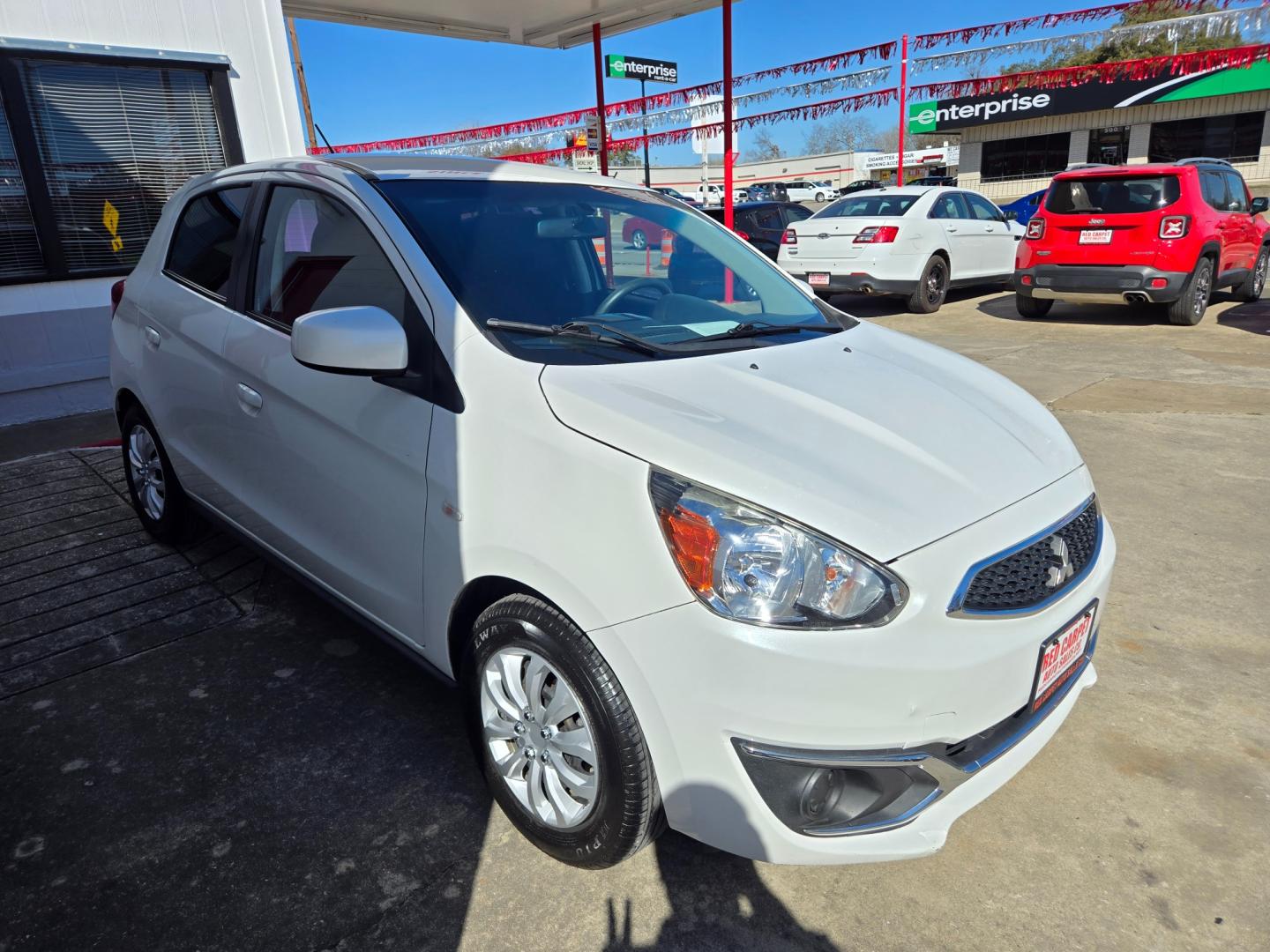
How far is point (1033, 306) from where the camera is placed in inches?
426

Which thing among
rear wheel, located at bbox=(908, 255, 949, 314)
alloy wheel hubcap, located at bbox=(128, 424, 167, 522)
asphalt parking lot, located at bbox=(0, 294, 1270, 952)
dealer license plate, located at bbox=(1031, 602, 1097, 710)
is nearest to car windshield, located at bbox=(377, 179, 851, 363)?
dealer license plate, located at bbox=(1031, 602, 1097, 710)

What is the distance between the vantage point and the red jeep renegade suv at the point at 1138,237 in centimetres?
920

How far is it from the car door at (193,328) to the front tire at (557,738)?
5.67 feet

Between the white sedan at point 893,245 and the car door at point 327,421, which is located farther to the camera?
the white sedan at point 893,245

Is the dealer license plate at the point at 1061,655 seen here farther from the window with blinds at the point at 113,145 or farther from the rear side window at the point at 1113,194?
the rear side window at the point at 1113,194

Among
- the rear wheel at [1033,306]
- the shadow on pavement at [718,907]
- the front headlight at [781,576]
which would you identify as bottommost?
the shadow on pavement at [718,907]

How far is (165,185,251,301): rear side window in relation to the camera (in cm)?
324

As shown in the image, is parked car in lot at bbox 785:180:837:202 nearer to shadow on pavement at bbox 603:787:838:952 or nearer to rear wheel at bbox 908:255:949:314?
rear wheel at bbox 908:255:949:314

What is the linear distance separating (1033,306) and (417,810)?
34.6 feet

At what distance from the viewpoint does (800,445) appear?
6.39 ft

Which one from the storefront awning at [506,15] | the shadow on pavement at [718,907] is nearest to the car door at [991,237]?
the storefront awning at [506,15]

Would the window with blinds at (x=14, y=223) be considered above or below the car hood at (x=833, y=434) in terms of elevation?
above

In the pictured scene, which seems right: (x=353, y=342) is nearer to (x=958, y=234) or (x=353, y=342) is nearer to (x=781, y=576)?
(x=781, y=576)

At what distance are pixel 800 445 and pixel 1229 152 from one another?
3717cm
